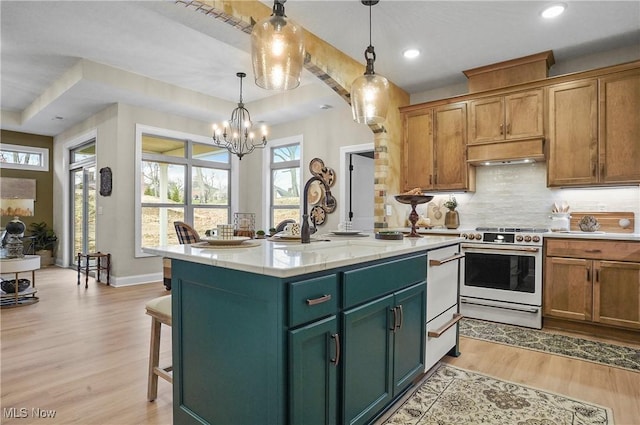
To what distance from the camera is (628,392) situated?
2.26 metres

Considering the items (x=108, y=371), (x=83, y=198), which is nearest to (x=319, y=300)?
(x=108, y=371)

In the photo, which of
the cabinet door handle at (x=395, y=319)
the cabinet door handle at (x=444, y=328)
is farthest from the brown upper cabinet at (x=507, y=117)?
the cabinet door handle at (x=395, y=319)

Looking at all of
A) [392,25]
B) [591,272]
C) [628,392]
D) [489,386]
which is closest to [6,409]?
[489,386]

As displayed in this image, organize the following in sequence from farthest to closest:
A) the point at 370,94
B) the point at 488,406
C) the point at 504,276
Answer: the point at 504,276 < the point at 370,94 < the point at 488,406

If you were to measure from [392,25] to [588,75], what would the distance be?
6.64ft

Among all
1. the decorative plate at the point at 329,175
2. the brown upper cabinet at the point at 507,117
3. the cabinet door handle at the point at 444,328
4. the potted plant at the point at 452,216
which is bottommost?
the cabinet door handle at the point at 444,328

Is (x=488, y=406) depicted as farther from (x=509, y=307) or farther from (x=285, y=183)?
(x=285, y=183)

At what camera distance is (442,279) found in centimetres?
251

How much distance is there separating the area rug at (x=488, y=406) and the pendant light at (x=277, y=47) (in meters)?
1.92

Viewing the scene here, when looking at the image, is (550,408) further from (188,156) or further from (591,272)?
(188,156)

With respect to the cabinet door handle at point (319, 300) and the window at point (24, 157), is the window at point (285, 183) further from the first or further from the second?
the window at point (24, 157)

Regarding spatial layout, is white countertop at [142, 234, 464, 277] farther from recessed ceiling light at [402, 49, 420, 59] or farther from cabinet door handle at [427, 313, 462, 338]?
recessed ceiling light at [402, 49, 420, 59]

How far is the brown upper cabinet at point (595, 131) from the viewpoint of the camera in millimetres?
3355

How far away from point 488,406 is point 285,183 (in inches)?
202
